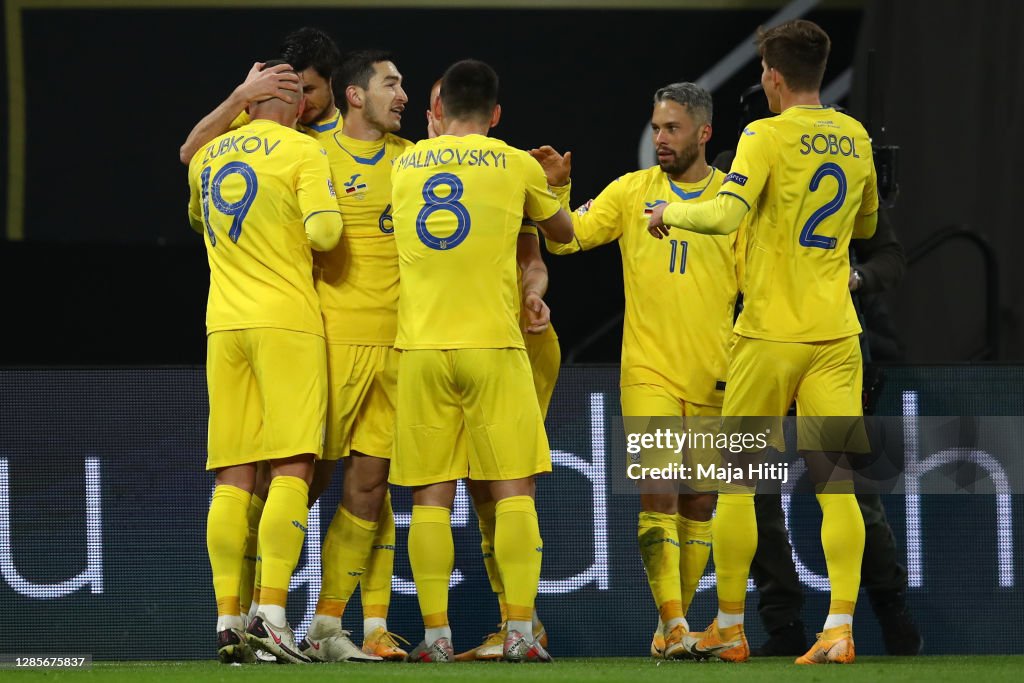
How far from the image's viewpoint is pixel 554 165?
19.2ft

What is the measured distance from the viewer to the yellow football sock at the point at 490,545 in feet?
19.5

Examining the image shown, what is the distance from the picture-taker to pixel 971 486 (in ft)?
20.8

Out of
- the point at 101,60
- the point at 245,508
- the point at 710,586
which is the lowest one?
the point at 710,586

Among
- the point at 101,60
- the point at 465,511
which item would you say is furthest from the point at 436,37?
the point at 465,511

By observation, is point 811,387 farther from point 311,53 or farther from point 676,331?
point 311,53

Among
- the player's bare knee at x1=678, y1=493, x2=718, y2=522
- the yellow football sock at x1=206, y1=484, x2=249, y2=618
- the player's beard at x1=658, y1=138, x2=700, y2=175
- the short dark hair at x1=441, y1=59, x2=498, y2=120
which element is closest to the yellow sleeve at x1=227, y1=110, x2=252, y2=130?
the short dark hair at x1=441, y1=59, x2=498, y2=120

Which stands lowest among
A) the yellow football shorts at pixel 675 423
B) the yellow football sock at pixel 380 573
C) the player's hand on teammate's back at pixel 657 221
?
the yellow football sock at pixel 380 573

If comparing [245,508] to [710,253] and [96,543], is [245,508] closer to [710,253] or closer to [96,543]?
[96,543]

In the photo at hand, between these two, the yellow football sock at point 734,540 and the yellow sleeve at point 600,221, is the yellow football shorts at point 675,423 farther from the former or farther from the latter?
the yellow sleeve at point 600,221

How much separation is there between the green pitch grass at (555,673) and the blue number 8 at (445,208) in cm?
134

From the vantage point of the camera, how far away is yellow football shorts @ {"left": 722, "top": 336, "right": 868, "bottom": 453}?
5250 millimetres

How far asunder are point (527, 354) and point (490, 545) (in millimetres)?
800

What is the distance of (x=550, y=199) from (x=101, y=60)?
432 cm

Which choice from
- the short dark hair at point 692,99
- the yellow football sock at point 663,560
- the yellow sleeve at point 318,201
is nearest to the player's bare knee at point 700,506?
the yellow football sock at point 663,560
